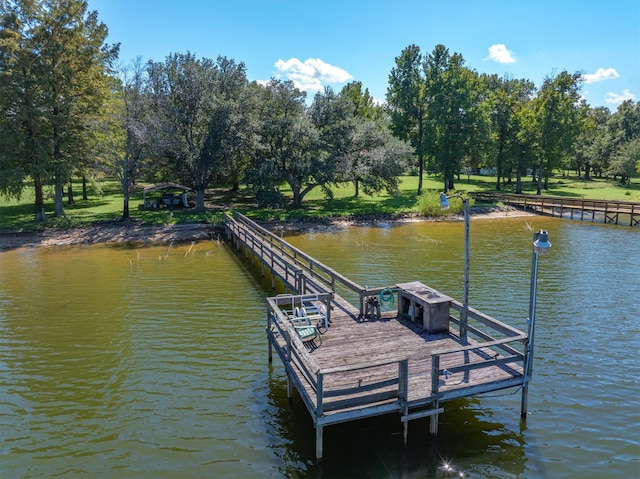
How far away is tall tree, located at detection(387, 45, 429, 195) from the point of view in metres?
51.9

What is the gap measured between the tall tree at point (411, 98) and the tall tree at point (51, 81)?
32.3 m

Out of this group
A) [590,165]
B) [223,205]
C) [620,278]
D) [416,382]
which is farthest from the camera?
[590,165]

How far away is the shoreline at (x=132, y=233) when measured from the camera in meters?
29.7

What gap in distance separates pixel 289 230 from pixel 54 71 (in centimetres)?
1983

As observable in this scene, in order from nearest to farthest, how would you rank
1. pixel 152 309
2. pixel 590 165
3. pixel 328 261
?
pixel 152 309
pixel 328 261
pixel 590 165

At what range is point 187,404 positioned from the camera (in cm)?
1059

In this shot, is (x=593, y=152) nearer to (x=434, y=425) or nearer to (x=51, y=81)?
(x=51, y=81)

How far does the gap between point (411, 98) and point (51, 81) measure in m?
36.8

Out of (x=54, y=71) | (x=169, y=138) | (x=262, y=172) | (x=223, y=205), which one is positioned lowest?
(x=223, y=205)

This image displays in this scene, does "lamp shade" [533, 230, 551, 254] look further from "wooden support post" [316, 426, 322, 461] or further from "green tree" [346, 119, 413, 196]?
"green tree" [346, 119, 413, 196]

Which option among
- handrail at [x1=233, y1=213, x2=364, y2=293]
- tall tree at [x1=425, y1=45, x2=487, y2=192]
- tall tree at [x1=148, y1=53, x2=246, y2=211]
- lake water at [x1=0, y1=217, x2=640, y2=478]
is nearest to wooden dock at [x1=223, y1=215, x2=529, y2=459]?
handrail at [x1=233, y1=213, x2=364, y2=293]

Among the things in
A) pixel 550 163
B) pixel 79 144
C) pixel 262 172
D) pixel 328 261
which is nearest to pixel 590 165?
pixel 550 163

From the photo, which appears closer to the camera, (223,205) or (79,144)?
(79,144)

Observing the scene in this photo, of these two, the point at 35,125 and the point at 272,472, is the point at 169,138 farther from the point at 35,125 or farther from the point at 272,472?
the point at 272,472
